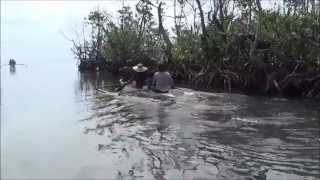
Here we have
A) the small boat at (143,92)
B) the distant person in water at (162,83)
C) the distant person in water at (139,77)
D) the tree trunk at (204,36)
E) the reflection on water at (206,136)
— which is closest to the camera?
the reflection on water at (206,136)

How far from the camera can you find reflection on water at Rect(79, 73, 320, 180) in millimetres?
9578

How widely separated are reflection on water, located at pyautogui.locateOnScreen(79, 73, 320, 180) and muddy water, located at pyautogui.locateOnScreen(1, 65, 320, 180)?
0.02 metres

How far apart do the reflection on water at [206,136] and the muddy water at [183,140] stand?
2cm

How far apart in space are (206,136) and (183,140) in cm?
66

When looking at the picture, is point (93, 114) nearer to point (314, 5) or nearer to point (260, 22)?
point (260, 22)

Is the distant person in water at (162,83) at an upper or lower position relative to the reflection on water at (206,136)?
upper

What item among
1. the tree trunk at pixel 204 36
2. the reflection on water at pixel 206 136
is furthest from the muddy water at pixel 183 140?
the tree trunk at pixel 204 36

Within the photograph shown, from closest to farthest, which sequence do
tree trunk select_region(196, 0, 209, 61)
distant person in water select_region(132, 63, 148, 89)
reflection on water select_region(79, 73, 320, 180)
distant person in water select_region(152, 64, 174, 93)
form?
reflection on water select_region(79, 73, 320, 180)
distant person in water select_region(152, 64, 174, 93)
distant person in water select_region(132, 63, 148, 89)
tree trunk select_region(196, 0, 209, 61)

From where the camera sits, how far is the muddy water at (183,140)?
31.6 feet

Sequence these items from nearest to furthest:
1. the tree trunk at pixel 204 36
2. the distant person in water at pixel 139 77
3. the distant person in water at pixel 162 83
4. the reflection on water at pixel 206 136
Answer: the reflection on water at pixel 206 136 → the distant person in water at pixel 162 83 → the distant person in water at pixel 139 77 → the tree trunk at pixel 204 36

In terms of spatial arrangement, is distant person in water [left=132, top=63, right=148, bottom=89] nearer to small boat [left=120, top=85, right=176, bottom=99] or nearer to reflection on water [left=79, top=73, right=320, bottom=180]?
small boat [left=120, top=85, right=176, bottom=99]

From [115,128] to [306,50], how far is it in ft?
34.2

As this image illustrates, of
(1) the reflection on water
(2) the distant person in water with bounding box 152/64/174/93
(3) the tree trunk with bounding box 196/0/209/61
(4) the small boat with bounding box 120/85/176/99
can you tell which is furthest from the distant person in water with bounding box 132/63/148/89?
(3) the tree trunk with bounding box 196/0/209/61

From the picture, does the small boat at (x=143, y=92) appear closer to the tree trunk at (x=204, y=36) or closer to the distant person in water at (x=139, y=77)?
the distant person in water at (x=139, y=77)
